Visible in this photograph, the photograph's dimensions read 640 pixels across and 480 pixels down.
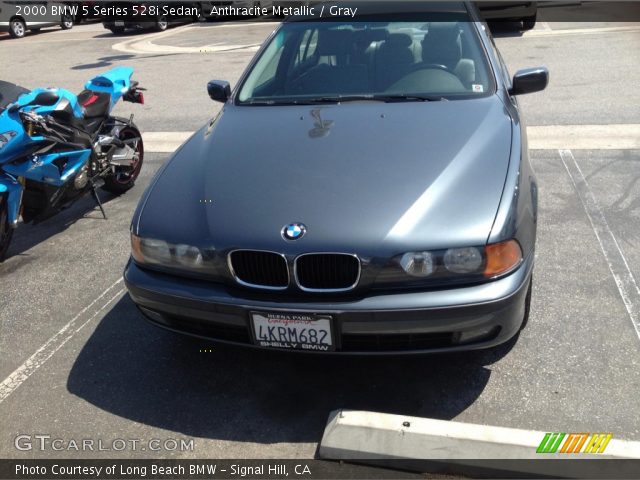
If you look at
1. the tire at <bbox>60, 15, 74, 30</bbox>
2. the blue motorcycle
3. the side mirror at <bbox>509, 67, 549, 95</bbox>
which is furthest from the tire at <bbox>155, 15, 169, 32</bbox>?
the side mirror at <bbox>509, 67, 549, 95</bbox>

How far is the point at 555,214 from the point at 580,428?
2.42 metres

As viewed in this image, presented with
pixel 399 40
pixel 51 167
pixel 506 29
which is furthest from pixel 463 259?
pixel 506 29

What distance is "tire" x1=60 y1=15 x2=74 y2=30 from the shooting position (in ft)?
66.4

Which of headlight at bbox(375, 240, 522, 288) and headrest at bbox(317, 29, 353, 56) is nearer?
headlight at bbox(375, 240, 522, 288)

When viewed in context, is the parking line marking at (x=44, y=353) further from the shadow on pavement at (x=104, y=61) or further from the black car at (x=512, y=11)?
the black car at (x=512, y=11)

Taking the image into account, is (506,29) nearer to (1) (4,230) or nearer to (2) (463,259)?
(1) (4,230)

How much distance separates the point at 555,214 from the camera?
16.4 feet

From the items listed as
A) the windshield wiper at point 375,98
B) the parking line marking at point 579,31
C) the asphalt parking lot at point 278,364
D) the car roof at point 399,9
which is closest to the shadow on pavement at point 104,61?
the parking line marking at point 579,31

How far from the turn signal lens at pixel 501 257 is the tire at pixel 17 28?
778 inches

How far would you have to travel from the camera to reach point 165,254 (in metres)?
3.08

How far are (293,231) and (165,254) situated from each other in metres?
0.65

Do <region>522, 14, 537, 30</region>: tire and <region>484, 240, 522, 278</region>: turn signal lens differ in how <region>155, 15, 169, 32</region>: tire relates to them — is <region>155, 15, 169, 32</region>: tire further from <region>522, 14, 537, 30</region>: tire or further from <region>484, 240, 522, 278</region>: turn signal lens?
<region>484, 240, 522, 278</region>: turn signal lens

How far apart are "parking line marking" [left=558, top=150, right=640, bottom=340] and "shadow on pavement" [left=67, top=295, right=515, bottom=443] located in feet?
2.85

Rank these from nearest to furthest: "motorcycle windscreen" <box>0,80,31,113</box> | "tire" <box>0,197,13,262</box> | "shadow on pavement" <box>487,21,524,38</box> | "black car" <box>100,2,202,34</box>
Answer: "tire" <box>0,197,13,262</box>
"motorcycle windscreen" <box>0,80,31,113</box>
"shadow on pavement" <box>487,21,524,38</box>
"black car" <box>100,2,202,34</box>
